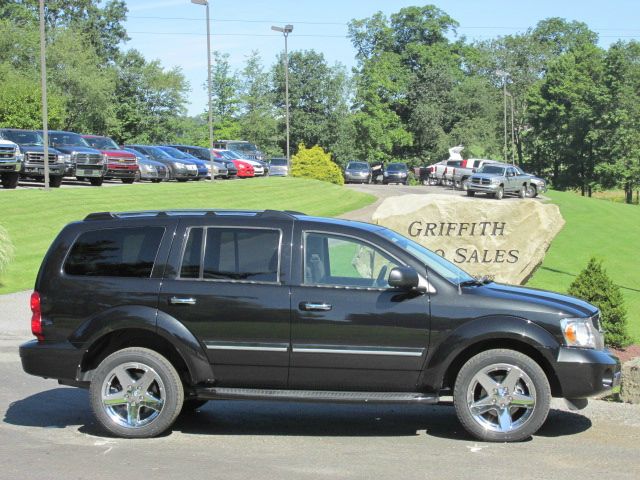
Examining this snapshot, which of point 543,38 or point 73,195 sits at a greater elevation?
point 543,38

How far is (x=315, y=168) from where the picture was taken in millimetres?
51250

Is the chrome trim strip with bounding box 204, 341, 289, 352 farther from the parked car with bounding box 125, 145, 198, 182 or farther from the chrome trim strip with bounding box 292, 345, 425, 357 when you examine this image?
the parked car with bounding box 125, 145, 198, 182

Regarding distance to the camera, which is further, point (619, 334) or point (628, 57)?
point (628, 57)

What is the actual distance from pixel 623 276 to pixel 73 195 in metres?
16.5

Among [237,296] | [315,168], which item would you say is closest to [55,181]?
[315,168]

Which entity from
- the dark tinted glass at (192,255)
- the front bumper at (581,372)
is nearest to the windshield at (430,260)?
the front bumper at (581,372)

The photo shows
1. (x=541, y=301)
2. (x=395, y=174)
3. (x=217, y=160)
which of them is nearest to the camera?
(x=541, y=301)

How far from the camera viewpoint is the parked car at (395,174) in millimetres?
68500

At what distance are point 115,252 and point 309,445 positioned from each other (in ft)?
7.32

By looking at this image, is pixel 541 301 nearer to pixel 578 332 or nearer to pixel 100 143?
pixel 578 332

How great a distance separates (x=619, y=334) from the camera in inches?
562

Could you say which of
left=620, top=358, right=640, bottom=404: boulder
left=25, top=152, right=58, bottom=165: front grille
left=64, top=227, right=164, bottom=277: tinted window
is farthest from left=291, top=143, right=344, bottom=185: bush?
left=64, top=227, right=164, bottom=277: tinted window

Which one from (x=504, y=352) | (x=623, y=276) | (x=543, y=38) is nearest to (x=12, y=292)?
(x=504, y=352)

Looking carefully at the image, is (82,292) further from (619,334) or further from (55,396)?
(619,334)
